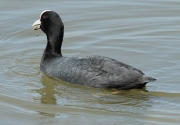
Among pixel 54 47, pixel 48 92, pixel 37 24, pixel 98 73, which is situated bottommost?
pixel 48 92

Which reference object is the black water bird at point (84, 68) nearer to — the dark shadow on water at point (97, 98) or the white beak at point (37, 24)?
the white beak at point (37, 24)

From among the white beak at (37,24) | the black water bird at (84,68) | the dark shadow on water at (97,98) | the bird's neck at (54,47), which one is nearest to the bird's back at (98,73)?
the black water bird at (84,68)

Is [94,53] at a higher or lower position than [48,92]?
higher

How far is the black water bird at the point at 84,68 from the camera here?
7820 mm

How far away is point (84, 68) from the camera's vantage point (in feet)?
26.9

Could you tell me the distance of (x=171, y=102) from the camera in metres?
7.52

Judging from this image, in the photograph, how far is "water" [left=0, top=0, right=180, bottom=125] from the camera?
23.4ft

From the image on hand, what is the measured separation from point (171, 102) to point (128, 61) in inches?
78.6

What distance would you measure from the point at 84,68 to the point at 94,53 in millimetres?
1701

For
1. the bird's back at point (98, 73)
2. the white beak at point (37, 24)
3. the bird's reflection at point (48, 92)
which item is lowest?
the bird's reflection at point (48, 92)

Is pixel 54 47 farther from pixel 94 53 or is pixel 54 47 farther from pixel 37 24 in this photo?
pixel 94 53

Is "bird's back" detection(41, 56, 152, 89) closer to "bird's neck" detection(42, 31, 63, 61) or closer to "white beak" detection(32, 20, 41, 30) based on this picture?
"bird's neck" detection(42, 31, 63, 61)

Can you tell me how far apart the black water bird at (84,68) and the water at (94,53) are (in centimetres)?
15

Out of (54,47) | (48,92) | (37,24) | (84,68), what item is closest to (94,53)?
(54,47)
